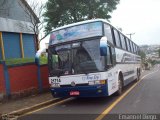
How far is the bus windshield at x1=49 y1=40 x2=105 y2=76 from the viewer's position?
1168cm

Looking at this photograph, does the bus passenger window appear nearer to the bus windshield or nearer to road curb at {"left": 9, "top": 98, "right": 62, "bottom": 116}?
the bus windshield

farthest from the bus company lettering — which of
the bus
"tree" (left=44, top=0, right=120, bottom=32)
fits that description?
"tree" (left=44, top=0, right=120, bottom=32)

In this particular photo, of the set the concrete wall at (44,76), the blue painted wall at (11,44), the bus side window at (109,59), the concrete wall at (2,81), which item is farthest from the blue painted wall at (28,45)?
the bus side window at (109,59)

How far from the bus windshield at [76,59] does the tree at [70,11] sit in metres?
20.8

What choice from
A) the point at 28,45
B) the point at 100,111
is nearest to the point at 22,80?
the point at 100,111

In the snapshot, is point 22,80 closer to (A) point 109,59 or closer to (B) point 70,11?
(A) point 109,59

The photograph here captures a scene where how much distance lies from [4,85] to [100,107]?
4936 mm

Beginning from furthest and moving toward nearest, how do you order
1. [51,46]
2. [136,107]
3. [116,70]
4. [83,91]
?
[116,70] → [51,46] → [83,91] → [136,107]

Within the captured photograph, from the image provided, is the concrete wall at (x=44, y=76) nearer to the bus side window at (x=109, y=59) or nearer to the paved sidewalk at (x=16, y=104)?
the paved sidewalk at (x=16, y=104)

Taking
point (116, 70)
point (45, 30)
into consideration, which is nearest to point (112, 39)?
point (116, 70)

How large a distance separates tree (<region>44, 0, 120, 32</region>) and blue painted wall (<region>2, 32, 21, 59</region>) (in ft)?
23.4

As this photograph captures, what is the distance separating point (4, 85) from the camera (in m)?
13.9

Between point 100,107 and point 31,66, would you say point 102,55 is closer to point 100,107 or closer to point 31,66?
point 100,107

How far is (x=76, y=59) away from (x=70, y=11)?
22.3 meters
